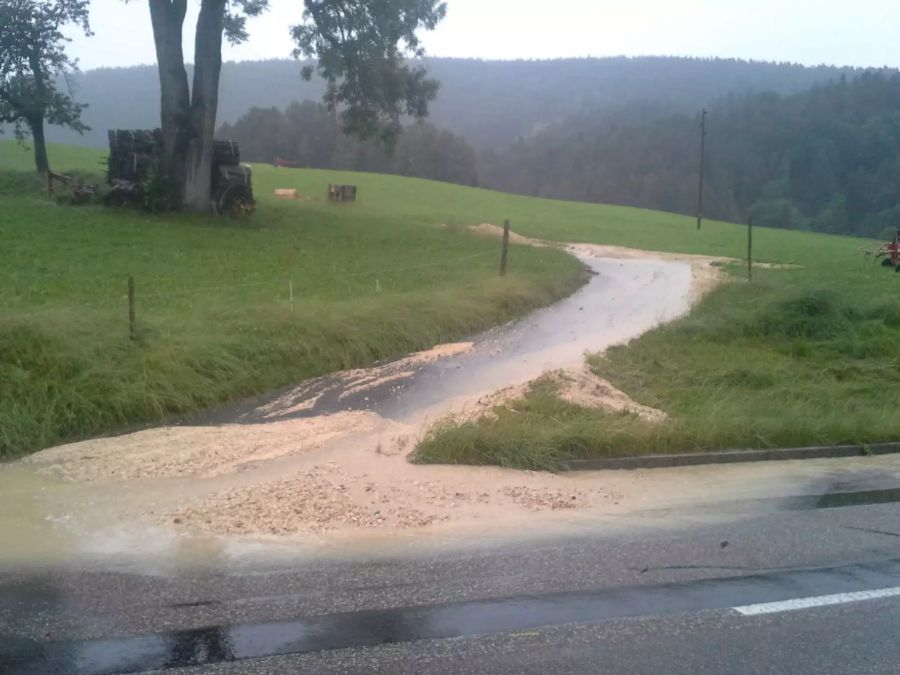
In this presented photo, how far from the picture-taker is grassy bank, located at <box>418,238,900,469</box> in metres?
10.1

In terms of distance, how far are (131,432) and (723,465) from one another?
6.38m

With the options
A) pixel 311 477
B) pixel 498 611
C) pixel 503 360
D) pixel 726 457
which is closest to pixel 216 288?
pixel 503 360

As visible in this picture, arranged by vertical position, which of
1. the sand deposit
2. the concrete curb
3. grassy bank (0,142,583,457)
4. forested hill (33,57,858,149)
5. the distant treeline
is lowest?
the concrete curb

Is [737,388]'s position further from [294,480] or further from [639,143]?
[639,143]

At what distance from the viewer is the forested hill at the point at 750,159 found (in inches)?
3081

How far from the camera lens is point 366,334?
15008 mm

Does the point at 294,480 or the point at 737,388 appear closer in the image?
the point at 294,480

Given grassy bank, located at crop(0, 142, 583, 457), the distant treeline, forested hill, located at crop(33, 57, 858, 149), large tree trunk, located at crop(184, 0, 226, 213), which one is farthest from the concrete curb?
forested hill, located at crop(33, 57, 858, 149)

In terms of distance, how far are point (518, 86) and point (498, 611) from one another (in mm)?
149836

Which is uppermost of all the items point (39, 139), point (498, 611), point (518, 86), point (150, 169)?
point (518, 86)

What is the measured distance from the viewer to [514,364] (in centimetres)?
1501

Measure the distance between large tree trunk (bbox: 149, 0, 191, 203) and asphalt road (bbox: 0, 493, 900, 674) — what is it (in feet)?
84.4

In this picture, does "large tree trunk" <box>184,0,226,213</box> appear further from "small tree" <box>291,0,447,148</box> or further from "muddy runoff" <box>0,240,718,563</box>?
"muddy runoff" <box>0,240,718,563</box>

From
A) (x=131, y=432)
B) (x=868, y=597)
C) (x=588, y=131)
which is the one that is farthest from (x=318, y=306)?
(x=588, y=131)
